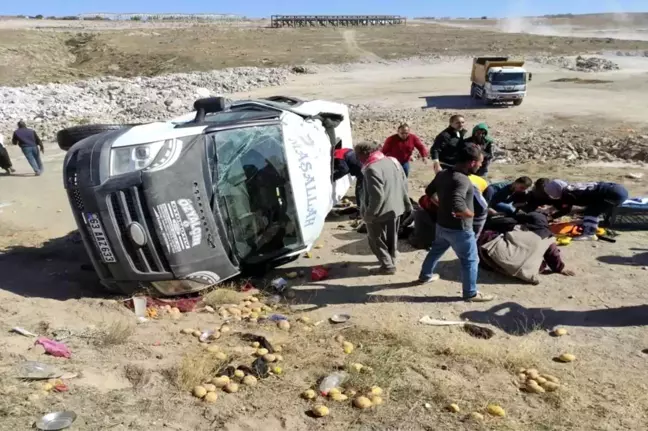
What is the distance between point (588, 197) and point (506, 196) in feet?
3.58

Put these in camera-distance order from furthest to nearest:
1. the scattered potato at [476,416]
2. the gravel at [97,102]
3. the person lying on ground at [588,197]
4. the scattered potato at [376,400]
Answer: the gravel at [97,102] → the person lying on ground at [588,197] → the scattered potato at [376,400] → the scattered potato at [476,416]

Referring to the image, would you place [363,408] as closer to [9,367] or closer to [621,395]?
[621,395]

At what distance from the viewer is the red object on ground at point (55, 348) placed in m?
5.03

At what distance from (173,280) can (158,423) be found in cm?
232

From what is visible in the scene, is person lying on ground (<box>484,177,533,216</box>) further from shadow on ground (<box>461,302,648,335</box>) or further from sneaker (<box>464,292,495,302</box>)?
shadow on ground (<box>461,302,648,335</box>)

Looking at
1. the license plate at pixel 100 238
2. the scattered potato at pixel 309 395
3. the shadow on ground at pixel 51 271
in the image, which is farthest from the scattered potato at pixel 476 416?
the shadow on ground at pixel 51 271

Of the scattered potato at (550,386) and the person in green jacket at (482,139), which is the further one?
the person in green jacket at (482,139)

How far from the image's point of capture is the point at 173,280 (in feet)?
20.3

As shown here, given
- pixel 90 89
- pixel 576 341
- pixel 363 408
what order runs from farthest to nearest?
1. pixel 90 89
2. pixel 576 341
3. pixel 363 408

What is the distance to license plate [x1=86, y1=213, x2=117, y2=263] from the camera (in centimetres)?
598

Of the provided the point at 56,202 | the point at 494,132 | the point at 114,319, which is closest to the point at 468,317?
the point at 114,319

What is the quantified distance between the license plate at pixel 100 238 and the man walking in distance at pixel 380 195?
2844mm

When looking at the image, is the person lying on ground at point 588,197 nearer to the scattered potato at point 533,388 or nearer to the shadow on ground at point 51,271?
the scattered potato at point 533,388

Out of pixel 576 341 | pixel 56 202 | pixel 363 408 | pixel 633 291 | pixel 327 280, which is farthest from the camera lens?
pixel 56 202
